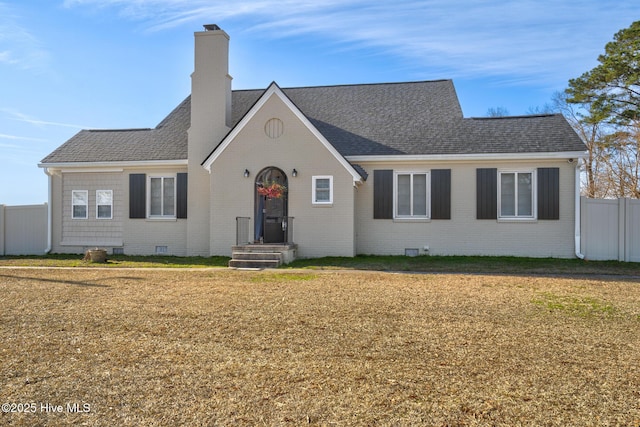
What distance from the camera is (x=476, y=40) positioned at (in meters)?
16.3

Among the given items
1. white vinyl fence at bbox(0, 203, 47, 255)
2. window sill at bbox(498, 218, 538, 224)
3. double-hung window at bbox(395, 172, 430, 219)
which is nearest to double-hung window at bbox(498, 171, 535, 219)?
window sill at bbox(498, 218, 538, 224)

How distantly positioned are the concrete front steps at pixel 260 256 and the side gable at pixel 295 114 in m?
3.04

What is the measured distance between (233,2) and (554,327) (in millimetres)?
8855

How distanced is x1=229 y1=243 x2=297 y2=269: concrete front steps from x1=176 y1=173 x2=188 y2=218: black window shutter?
12.8 feet

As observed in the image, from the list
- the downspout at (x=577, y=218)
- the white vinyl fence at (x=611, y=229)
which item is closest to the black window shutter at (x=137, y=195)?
the downspout at (x=577, y=218)

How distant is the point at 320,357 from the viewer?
5.36 meters

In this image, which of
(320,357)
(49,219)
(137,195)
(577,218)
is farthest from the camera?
(49,219)

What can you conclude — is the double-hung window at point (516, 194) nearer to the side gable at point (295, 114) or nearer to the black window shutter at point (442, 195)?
the black window shutter at point (442, 195)

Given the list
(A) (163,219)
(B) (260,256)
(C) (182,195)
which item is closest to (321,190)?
(B) (260,256)

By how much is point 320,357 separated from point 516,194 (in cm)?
1239

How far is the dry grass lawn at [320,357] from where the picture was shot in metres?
4.00

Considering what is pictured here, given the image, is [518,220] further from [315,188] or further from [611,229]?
[315,188]

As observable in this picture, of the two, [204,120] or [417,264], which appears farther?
[204,120]

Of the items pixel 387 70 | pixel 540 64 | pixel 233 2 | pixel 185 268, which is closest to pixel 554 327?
pixel 233 2
